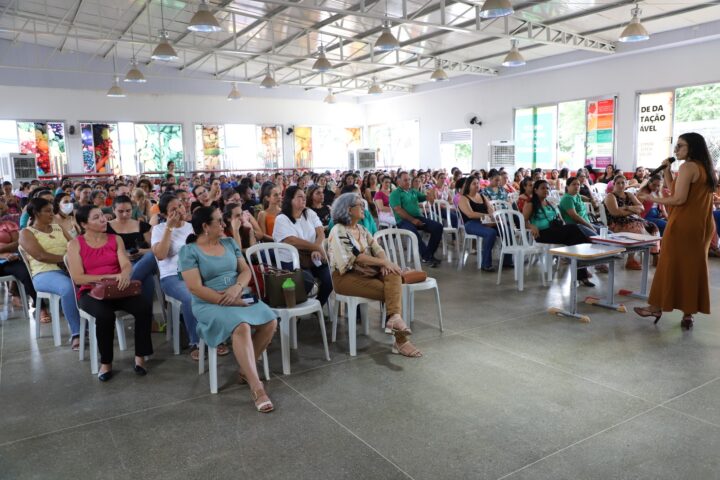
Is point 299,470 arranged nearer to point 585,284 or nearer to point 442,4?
point 585,284

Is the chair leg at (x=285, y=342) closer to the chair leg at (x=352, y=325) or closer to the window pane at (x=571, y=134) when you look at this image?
the chair leg at (x=352, y=325)

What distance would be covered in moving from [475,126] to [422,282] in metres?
13.1

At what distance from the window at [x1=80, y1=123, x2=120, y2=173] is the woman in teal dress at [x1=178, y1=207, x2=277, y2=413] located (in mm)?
14717

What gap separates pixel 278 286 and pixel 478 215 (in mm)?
3661

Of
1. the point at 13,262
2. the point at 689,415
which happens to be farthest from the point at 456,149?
the point at 689,415

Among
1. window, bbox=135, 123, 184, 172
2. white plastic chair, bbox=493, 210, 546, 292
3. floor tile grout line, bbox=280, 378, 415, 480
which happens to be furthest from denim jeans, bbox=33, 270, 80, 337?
window, bbox=135, 123, 184, 172

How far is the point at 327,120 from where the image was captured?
20312 mm

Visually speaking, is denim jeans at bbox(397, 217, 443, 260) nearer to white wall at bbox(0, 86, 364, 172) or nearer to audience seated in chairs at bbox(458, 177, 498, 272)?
audience seated in chairs at bbox(458, 177, 498, 272)

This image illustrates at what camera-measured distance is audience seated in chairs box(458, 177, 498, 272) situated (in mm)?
6293

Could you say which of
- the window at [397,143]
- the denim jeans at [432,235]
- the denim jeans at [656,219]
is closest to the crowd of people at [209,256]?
the denim jeans at [656,219]

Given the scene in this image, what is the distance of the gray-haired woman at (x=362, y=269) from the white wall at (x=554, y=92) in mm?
10073

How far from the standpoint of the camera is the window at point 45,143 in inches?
588

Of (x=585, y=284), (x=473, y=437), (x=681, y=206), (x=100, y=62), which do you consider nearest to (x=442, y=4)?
(x=585, y=284)

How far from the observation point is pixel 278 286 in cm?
333
